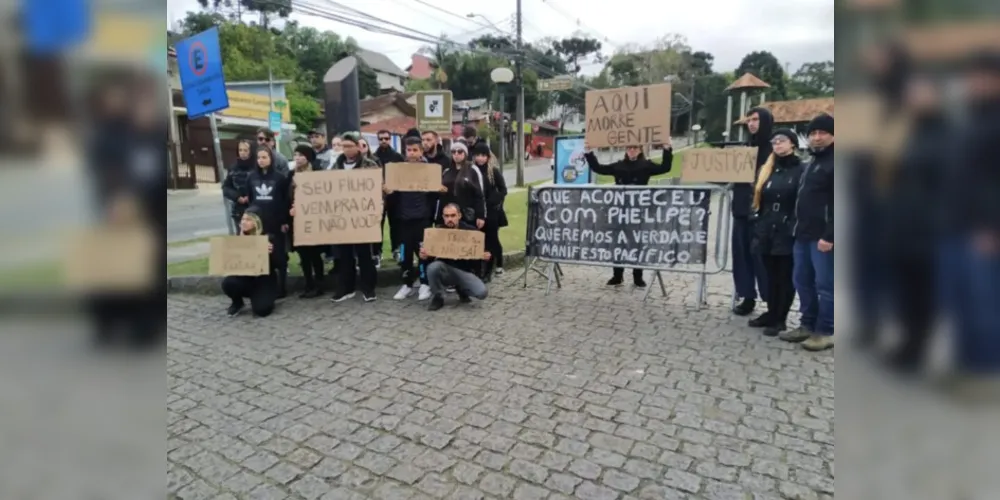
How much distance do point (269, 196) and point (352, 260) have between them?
3.56ft

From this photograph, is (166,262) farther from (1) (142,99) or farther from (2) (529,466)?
(2) (529,466)

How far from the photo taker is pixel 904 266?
846 mm

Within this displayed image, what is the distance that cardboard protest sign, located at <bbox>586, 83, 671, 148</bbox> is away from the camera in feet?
18.7

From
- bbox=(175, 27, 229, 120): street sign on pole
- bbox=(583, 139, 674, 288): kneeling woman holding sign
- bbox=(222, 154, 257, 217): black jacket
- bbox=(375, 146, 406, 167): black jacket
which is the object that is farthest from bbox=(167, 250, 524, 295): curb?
bbox=(583, 139, 674, 288): kneeling woman holding sign

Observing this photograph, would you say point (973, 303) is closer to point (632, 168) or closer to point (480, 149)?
point (632, 168)

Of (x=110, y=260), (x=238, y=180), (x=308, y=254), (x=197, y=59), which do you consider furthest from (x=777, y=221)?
(x=197, y=59)

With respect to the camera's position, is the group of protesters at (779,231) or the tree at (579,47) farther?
the tree at (579,47)

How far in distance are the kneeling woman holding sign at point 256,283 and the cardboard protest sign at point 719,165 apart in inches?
166

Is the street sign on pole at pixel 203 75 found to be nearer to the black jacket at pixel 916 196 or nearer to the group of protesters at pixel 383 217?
the group of protesters at pixel 383 217

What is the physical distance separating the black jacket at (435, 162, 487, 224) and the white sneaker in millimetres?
852

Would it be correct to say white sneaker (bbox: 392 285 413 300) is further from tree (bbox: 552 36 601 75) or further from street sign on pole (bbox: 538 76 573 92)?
tree (bbox: 552 36 601 75)

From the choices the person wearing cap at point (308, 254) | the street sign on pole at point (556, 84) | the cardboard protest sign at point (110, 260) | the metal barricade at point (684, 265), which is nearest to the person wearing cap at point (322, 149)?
the person wearing cap at point (308, 254)

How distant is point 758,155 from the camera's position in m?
5.04

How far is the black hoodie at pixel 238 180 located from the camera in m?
6.11
